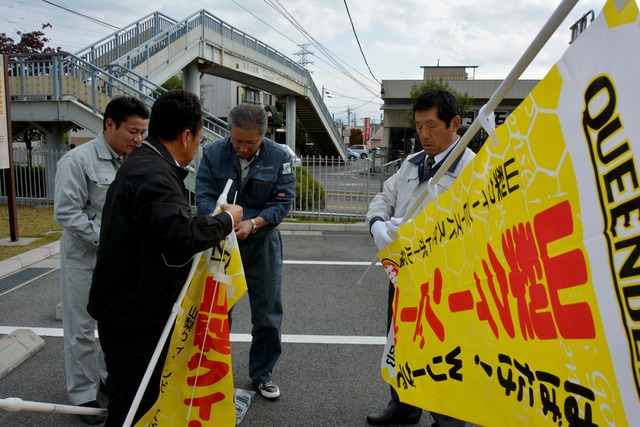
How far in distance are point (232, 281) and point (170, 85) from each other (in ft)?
115

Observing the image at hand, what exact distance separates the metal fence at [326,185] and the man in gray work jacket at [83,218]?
24.7 feet

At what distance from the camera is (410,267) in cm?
218

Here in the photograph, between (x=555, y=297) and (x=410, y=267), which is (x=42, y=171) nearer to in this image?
(x=410, y=267)

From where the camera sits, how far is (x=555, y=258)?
1.15m

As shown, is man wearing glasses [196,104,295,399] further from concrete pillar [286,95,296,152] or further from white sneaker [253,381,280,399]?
concrete pillar [286,95,296,152]

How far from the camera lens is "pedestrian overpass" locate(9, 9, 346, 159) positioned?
11.8m

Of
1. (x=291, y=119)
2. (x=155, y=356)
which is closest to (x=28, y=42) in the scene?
(x=291, y=119)

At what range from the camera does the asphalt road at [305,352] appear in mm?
3203

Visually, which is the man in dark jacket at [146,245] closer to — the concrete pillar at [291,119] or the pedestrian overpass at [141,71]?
A: the pedestrian overpass at [141,71]

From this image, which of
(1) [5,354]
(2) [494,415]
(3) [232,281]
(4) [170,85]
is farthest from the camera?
(4) [170,85]

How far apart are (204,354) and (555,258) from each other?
1708mm

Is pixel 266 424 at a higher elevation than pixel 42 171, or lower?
lower

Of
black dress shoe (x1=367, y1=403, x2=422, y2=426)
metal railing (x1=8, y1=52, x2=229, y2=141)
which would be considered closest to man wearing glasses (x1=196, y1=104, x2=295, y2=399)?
black dress shoe (x1=367, y1=403, x2=422, y2=426)

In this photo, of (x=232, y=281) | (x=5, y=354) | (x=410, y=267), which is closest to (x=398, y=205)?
(x=410, y=267)
